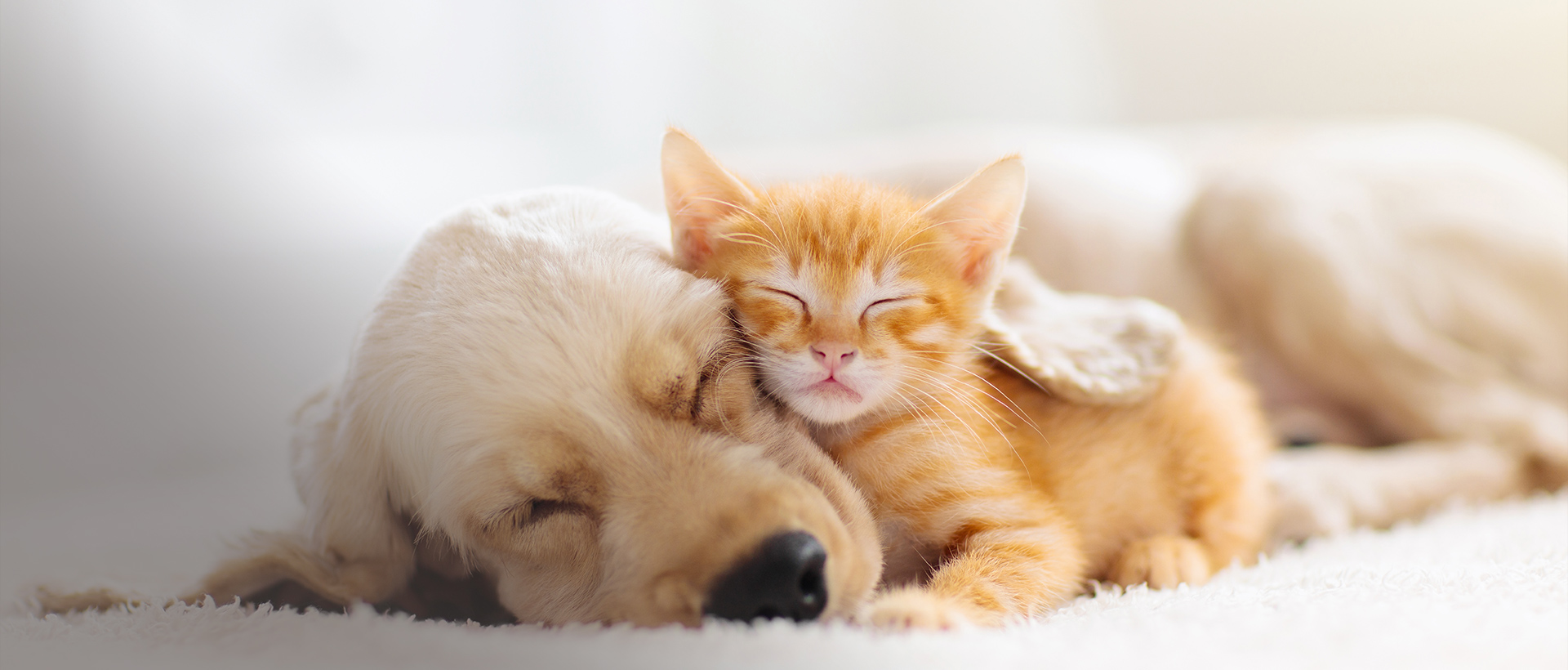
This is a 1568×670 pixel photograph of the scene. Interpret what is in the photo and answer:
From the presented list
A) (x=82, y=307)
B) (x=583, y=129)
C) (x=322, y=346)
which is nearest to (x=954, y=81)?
(x=583, y=129)

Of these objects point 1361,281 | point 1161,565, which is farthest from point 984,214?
point 1361,281

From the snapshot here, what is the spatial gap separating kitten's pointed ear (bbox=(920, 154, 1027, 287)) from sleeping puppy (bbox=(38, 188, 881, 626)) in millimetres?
395

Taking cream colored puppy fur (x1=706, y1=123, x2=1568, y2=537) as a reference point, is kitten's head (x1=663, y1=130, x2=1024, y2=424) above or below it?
above

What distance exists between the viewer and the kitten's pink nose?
50.3 inches

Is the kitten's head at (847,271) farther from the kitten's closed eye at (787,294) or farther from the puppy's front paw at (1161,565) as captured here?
the puppy's front paw at (1161,565)

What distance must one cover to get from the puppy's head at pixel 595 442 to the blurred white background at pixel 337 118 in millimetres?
560

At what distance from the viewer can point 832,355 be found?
1278mm

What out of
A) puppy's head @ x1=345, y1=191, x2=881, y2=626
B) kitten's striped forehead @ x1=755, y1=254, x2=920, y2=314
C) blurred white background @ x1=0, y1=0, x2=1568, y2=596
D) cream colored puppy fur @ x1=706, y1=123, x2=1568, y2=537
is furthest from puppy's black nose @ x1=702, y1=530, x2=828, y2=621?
cream colored puppy fur @ x1=706, y1=123, x2=1568, y2=537

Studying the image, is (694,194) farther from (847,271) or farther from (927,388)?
(927,388)

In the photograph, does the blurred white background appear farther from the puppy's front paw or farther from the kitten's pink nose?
the puppy's front paw

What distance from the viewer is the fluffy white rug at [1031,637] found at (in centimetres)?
93

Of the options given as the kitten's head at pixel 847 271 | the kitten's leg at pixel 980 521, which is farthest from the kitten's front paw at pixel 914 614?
the kitten's head at pixel 847 271

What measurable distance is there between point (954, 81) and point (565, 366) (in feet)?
11.2

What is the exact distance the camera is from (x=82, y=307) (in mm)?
1702
